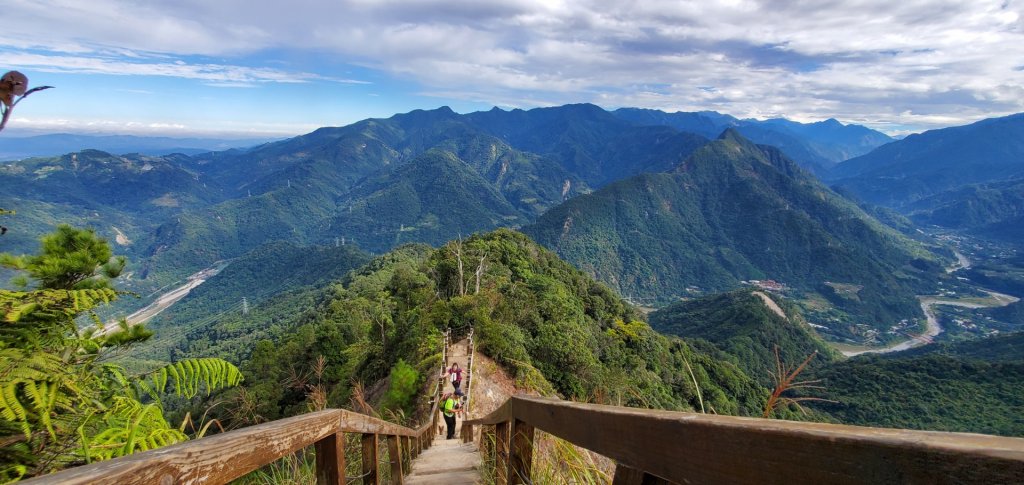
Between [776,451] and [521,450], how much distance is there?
1.94 metres

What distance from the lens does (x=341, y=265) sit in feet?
376

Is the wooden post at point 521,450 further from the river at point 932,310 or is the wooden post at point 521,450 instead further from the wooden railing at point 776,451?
the river at point 932,310

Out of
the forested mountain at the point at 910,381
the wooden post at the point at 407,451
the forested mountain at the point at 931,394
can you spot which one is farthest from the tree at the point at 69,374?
the forested mountain at the point at 931,394

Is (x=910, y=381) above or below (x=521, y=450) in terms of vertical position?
below

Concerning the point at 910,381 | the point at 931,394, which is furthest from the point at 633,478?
the point at 910,381

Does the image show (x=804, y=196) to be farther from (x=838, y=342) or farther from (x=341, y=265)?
(x=341, y=265)

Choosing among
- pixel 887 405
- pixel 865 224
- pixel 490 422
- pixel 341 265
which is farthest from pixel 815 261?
pixel 490 422

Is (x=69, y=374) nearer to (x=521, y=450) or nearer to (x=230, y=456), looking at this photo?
(x=230, y=456)

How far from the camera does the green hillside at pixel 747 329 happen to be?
68125 mm

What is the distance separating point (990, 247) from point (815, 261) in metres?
95.4

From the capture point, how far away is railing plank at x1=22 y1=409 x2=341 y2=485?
90 cm

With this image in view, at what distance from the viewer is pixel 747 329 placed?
2980 inches

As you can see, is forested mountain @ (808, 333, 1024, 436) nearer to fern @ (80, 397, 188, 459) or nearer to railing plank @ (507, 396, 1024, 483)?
railing plank @ (507, 396, 1024, 483)

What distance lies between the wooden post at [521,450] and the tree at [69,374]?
176 centimetres
